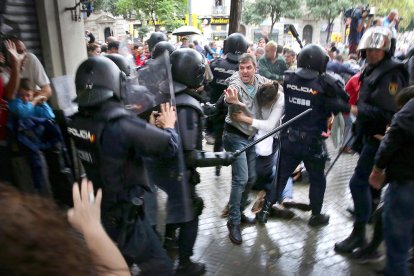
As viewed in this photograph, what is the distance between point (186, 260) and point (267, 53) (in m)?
5.37

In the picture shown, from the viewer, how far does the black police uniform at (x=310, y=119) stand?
3824 millimetres

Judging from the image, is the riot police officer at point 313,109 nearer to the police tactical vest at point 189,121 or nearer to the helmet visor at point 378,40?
the helmet visor at point 378,40

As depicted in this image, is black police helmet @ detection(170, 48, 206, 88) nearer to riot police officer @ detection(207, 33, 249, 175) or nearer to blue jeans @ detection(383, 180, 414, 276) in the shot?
blue jeans @ detection(383, 180, 414, 276)

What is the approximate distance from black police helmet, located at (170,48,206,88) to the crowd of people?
0.04ft

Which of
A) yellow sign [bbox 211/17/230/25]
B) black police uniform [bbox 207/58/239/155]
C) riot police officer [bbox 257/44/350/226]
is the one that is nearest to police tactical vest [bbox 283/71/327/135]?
riot police officer [bbox 257/44/350/226]

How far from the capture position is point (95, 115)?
239 cm

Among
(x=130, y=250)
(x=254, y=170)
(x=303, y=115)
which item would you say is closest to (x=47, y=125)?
(x=130, y=250)

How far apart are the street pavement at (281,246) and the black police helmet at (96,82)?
2036 mm

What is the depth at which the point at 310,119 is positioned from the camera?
3.93 metres

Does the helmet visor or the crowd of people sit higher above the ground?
the helmet visor

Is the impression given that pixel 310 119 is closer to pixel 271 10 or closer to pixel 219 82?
pixel 219 82

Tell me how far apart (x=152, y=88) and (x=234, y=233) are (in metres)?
2.10

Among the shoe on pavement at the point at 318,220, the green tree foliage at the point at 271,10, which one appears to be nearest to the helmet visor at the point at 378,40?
the shoe on pavement at the point at 318,220

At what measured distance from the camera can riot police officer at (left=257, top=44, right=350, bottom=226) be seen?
12.6 ft
